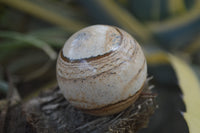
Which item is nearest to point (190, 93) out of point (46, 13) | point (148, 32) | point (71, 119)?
point (71, 119)

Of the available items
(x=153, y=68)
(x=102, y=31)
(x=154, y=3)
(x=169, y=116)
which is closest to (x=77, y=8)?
(x=154, y=3)

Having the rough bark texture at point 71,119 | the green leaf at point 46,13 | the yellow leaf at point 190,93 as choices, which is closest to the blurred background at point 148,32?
the green leaf at point 46,13

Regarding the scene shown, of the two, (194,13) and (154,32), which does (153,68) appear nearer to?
(154,32)

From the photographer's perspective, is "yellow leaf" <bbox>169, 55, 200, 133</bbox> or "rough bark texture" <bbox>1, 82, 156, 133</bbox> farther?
"rough bark texture" <bbox>1, 82, 156, 133</bbox>

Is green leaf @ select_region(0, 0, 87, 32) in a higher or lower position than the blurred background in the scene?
higher

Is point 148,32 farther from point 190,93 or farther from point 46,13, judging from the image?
point 190,93

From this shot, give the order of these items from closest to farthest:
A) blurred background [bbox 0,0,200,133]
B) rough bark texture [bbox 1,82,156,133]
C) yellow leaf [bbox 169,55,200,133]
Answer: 1. yellow leaf [bbox 169,55,200,133]
2. rough bark texture [bbox 1,82,156,133]
3. blurred background [bbox 0,0,200,133]

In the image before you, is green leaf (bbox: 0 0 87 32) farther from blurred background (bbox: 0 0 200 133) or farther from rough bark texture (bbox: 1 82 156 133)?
rough bark texture (bbox: 1 82 156 133)

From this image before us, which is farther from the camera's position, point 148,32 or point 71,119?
point 148,32

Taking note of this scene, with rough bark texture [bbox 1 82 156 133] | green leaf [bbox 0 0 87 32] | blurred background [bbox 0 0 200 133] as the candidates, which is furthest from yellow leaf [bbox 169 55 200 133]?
green leaf [bbox 0 0 87 32]

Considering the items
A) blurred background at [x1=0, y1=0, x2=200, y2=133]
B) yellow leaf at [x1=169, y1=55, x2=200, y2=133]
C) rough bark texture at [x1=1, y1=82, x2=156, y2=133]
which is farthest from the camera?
blurred background at [x1=0, y1=0, x2=200, y2=133]

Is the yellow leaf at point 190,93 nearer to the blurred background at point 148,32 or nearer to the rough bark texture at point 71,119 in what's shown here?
the rough bark texture at point 71,119
